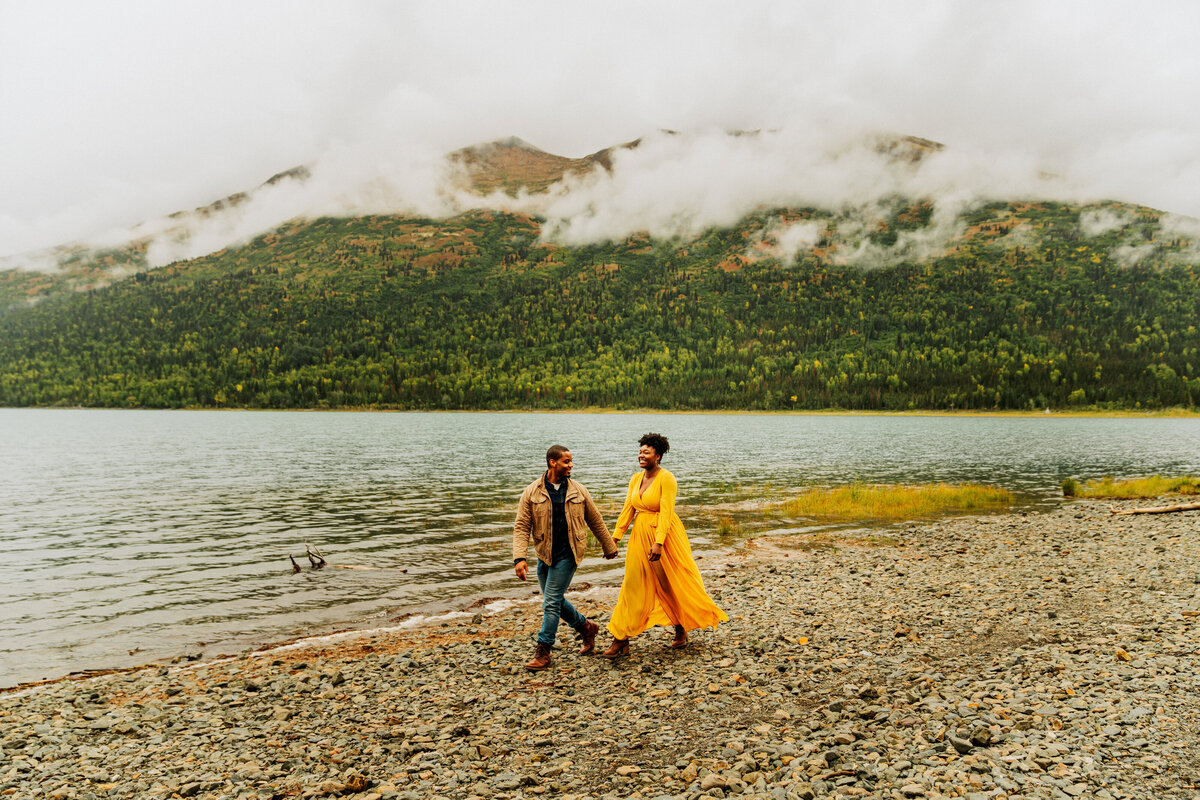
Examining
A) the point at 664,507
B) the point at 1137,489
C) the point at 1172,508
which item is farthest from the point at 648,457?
the point at 1137,489

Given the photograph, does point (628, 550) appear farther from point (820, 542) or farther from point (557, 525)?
point (820, 542)

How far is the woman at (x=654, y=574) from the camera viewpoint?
10.7 m

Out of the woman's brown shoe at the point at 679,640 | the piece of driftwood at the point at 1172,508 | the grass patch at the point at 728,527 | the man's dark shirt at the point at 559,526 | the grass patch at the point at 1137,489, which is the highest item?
the man's dark shirt at the point at 559,526

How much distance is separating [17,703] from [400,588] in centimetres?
926

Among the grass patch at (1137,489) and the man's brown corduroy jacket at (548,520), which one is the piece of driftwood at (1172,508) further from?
the man's brown corduroy jacket at (548,520)

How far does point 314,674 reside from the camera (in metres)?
11.3

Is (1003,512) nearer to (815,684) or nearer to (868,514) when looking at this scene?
(868,514)

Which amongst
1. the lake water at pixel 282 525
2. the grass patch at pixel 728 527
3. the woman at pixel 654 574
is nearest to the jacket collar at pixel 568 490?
the woman at pixel 654 574

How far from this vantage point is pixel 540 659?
1091cm

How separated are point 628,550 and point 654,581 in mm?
972

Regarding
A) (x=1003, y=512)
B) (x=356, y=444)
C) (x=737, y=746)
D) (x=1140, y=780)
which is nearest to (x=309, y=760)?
(x=737, y=746)

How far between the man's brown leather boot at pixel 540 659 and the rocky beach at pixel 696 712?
0.17m

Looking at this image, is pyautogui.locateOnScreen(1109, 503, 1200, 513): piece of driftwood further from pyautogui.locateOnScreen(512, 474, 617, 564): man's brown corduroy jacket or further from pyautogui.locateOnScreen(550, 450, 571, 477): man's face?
pyautogui.locateOnScreen(550, 450, 571, 477): man's face

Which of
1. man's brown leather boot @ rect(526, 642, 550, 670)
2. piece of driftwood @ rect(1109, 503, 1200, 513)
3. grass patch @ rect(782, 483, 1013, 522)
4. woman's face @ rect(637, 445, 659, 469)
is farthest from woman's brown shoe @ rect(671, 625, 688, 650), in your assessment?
piece of driftwood @ rect(1109, 503, 1200, 513)
